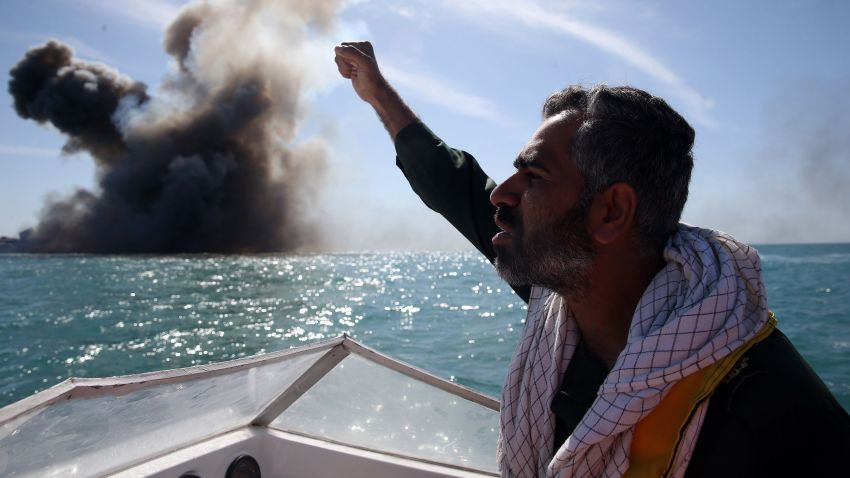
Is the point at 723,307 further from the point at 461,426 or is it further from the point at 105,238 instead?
the point at 105,238

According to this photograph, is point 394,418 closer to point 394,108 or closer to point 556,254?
point 394,108

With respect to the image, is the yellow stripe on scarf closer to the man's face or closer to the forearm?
the man's face

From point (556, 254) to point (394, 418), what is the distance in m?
1.34

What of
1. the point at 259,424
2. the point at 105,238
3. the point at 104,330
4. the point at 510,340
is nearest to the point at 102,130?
the point at 105,238

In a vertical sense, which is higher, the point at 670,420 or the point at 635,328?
the point at 635,328

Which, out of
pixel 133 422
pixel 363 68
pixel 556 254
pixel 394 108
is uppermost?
pixel 363 68

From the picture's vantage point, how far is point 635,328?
128cm

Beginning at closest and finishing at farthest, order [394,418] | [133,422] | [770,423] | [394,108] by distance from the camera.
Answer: [770,423], [133,422], [394,108], [394,418]

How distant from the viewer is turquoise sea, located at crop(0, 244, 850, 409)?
356 inches

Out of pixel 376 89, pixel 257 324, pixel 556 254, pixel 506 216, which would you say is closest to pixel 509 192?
pixel 506 216

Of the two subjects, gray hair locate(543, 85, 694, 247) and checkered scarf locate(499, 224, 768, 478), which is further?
gray hair locate(543, 85, 694, 247)

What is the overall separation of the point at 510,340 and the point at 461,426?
9.00 meters

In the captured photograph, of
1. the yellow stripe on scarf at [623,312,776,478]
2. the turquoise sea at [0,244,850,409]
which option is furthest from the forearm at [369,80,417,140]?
the turquoise sea at [0,244,850,409]

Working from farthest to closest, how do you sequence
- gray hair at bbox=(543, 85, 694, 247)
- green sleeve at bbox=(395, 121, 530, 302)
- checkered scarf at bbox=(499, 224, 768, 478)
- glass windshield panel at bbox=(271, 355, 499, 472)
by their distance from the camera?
glass windshield panel at bbox=(271, 355, 499, 472) → green sleeve at bbox=(395, 121, 530, 302) → gray hair at bbox=(543, 85, 694, 247) → checkered scarf at bbox=(499, 224, 768, 478)
